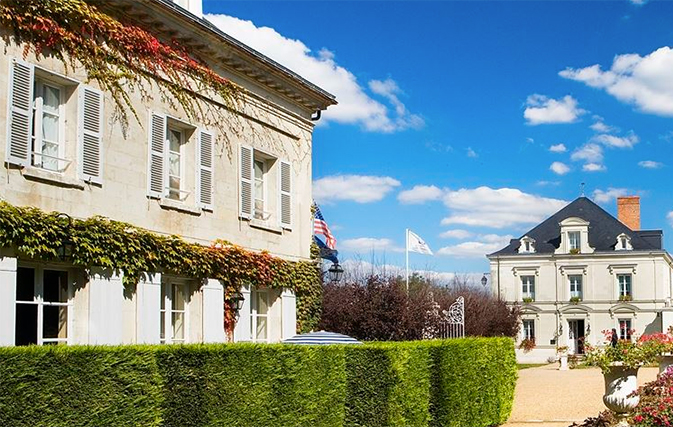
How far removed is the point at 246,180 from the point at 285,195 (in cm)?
157

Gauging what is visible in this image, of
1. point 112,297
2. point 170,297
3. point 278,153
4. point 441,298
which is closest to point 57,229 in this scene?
point 112,297

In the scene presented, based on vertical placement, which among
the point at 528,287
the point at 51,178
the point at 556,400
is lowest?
the point at 556,400

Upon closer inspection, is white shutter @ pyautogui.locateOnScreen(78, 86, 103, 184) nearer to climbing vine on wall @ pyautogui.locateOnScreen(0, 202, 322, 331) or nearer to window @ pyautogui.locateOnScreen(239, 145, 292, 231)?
climbing vine on wall @ pyautogui.locateOnScreen(0, 202, 322, 331)

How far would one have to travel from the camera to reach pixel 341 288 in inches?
1041

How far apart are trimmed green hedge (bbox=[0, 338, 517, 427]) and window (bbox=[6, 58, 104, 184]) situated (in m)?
3.74

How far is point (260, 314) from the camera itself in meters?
17.1

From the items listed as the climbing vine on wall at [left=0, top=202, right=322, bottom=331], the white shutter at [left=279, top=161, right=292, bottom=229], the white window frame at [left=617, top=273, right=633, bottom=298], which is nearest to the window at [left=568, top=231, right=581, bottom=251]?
the white window frame at [left=617, top=273, right=633, bottom=298]

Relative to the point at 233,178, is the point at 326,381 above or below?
below

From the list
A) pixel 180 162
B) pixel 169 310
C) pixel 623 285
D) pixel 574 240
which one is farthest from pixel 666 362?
pixel 574 240

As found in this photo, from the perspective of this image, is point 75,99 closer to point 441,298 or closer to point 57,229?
point 57,229

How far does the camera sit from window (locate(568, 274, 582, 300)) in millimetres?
59656

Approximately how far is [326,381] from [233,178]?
5.57 m

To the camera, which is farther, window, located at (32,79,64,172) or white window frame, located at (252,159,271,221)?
white window frame, located at (252,159,271,221)

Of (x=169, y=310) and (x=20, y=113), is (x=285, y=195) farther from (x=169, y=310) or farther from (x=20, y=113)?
(x=20, y=113)
